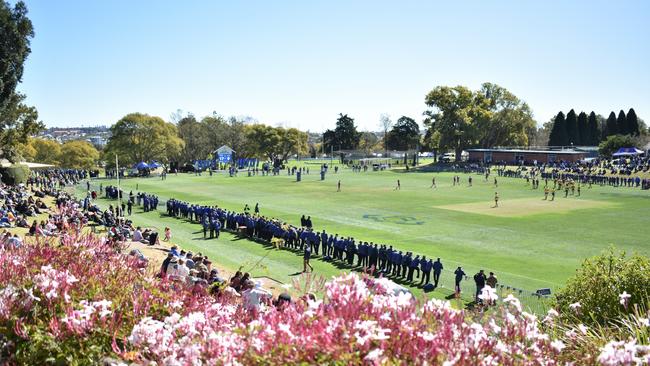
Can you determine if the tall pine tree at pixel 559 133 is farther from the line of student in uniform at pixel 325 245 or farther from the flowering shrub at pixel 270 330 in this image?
the flowering shrub at pixel 270 330

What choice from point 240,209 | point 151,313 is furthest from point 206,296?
point 240,209

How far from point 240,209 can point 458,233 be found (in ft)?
54.1

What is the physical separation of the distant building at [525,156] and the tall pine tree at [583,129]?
23380 mm

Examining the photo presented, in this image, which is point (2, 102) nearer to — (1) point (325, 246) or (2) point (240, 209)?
(2) point (240, 209)

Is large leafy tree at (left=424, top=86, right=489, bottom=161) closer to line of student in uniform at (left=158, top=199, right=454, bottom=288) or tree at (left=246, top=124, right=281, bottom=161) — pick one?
tree at (left=246, top=124, right=281, bottom=161)

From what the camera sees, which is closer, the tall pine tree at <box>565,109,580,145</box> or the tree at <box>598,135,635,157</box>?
the tree at <box>598,135,635,157</box>

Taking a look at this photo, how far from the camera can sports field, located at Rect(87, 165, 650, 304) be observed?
22734mm

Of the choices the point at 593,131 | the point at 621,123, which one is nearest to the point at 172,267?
the point at 621,123

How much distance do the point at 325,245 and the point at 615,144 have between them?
71.0m

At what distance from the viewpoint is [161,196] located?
4728 cm

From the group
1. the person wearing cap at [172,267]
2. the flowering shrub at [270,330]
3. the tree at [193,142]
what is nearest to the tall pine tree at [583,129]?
the tree at [193,142]

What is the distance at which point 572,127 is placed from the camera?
102 meters

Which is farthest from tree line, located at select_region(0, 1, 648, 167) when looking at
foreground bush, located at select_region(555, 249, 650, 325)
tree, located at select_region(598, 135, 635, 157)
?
foreground bush, located at select_region(555, 249, 650, 325)

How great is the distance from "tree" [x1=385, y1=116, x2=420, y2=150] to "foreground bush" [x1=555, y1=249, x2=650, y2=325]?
366ft
